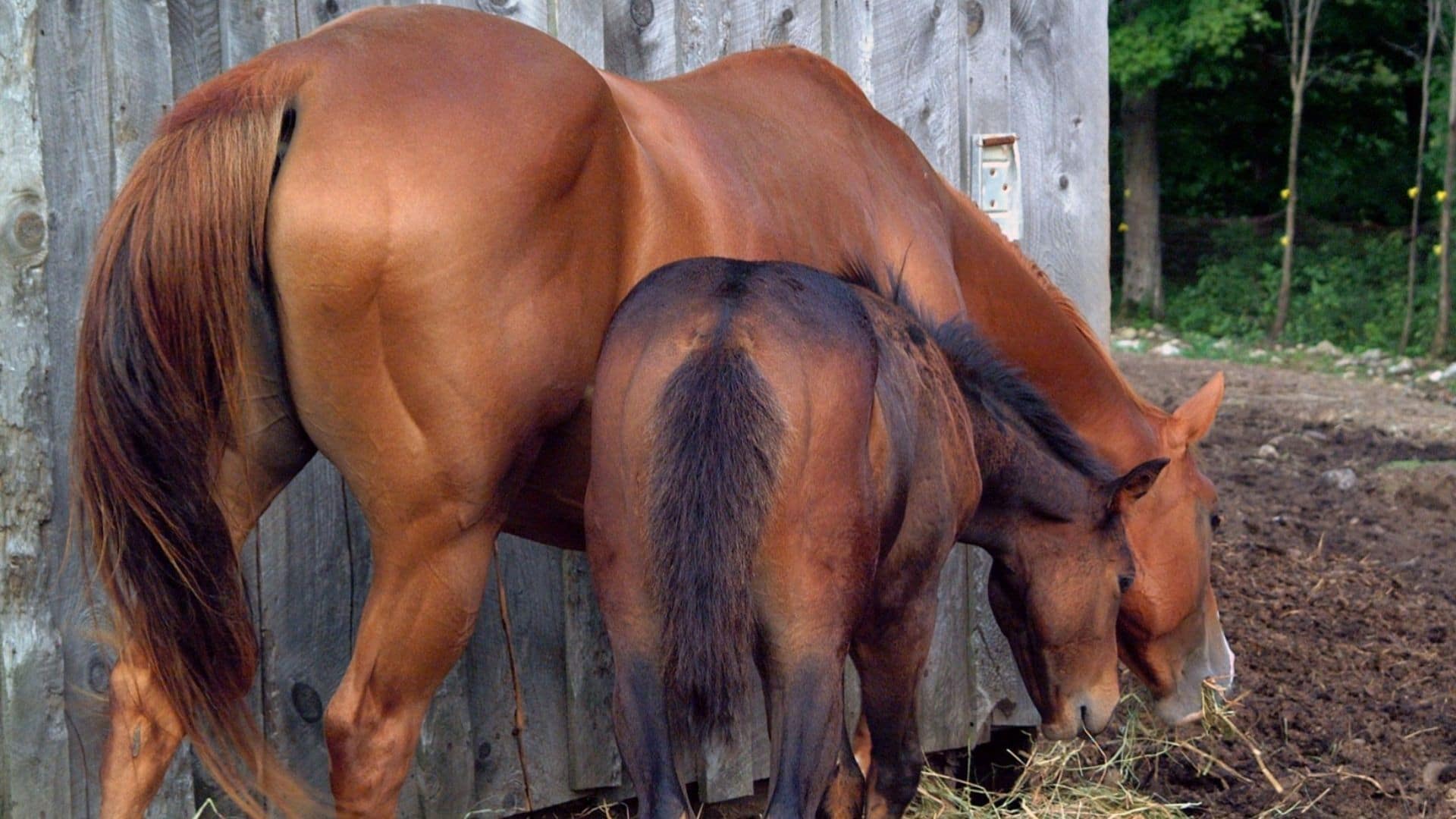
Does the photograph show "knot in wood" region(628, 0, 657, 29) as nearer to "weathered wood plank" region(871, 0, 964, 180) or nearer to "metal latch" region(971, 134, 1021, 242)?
"weathered wood plank" region(871, 0, 964, 180)

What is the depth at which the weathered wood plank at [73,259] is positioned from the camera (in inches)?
114

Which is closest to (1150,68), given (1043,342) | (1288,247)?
(1288,247)

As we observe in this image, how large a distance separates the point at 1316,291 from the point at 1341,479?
334 inches

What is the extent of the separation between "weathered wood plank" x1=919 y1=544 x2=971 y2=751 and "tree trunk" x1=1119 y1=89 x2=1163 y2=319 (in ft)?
40.0

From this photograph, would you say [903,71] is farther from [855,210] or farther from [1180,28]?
[1180,28]

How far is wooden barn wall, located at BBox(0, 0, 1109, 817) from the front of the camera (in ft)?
9.55

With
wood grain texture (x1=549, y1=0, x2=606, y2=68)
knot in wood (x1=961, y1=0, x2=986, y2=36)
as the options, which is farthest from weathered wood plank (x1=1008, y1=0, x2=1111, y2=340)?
wood grain texture (x1=549, y1=0, x2=606, y2=68)

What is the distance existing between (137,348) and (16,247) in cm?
65

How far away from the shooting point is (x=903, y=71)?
420 cm

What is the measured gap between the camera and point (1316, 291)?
1417 centimetres

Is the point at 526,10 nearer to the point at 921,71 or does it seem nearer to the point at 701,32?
the point at 701,32

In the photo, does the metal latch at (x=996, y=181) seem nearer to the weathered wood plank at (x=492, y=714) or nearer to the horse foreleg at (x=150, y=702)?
the weathered wood plank at (x=492, y=714)

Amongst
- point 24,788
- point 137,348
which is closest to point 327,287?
point 137,348

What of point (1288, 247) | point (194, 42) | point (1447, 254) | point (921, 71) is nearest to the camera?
point (194, 42)
